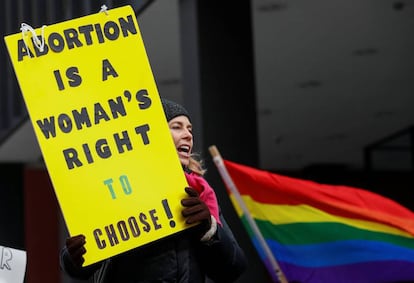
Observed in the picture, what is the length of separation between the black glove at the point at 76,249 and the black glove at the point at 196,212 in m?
0.32

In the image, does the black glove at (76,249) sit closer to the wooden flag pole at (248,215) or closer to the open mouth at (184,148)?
the open mouth at (184,148)

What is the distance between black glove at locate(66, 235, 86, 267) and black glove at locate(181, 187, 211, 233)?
0.32 metres

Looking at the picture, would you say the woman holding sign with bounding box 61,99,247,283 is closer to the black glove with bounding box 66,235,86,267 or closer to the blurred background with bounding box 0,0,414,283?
the black glove with bounding box 66,235,86,267

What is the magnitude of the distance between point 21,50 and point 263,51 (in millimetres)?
8665

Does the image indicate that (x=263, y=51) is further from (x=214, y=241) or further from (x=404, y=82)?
(x=214, y=241)

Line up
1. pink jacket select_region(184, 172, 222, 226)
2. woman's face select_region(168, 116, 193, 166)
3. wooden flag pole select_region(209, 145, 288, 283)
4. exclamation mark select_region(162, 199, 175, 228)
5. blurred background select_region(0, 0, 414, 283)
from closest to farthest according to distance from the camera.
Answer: exclamation mark select_region(162, 199, 175, 228)
pink jacket select_region(184, 172, 222, 226)
woman's face select_region(168, 116, 193, 166)
wooden flag pole select_region(209, 145, 288, 283)
blurred background select_region(0, 0, 414, 283)

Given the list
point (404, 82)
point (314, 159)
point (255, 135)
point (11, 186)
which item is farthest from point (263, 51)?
point (314, 159)

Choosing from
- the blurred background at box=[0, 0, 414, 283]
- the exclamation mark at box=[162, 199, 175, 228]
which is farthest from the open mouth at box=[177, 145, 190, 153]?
the blurred background at box=[0, 0, 414, 283]

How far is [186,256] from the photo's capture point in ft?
13.0

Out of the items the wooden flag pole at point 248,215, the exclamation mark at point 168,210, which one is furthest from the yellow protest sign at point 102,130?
the wooden flag pole at point 248,215

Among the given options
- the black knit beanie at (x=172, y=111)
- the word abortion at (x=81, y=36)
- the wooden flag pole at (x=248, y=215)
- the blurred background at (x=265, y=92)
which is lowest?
the blurred background at (x=265, y=92)

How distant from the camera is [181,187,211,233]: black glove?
3.88 meters

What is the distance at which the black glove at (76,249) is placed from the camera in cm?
383

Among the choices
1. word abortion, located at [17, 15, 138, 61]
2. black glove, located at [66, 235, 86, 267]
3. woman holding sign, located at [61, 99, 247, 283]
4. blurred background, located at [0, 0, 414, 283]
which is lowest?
blurred background, located at [0, 0, 414, 283]
